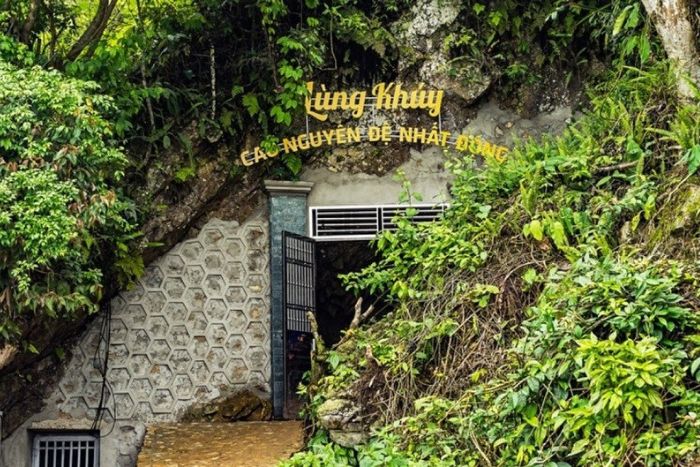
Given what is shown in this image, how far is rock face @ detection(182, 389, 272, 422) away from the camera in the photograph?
8438 mm

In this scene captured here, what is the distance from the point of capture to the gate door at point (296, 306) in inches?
332

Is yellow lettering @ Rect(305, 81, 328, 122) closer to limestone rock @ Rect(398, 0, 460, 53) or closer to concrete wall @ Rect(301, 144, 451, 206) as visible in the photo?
concrete wall @ Rect(301, 144, 451, 206)

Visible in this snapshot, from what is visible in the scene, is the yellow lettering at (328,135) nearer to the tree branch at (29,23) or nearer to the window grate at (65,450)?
the tree branch at (29,23)

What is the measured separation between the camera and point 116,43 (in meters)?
8.56

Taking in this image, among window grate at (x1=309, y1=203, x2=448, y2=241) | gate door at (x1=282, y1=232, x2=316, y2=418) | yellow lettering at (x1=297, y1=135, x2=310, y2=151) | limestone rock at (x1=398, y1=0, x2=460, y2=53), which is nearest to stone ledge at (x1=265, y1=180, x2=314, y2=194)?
window grate at (x1=309, y1=203, x2=448, y2=241)

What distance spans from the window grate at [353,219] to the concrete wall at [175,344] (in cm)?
50

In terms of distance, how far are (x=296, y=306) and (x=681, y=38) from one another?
13.0 ft

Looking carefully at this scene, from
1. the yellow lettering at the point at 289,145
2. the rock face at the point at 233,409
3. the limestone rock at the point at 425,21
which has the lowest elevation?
the rock face at the point at 233,409

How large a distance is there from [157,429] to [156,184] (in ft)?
7.12

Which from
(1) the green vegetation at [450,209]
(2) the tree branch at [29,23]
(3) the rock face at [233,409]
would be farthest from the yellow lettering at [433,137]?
(2) the tree branch at [29,23]

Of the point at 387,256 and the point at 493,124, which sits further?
the point at 493,124

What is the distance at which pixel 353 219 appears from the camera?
29.0 ft

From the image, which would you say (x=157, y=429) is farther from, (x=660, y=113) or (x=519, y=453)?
(x=660, y=113)

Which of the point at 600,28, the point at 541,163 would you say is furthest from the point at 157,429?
the point at 600,28
